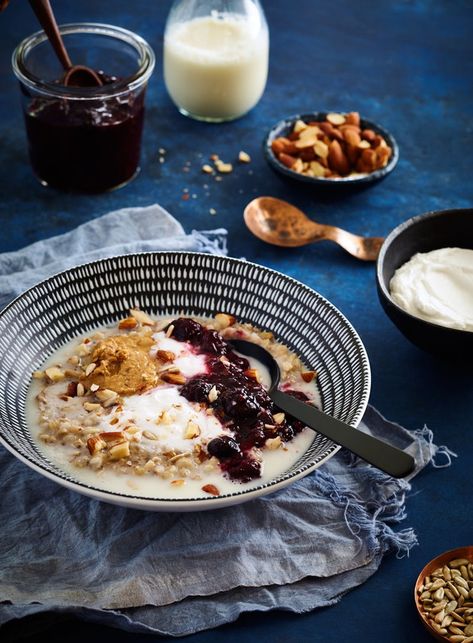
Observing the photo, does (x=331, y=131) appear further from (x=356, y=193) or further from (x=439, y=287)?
(x=439, y=287)

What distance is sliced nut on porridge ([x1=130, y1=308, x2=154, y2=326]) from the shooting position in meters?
1.75

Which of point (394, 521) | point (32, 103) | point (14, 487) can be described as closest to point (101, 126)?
point (32, 103)

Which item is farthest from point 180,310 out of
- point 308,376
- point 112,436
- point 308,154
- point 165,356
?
point 308,154

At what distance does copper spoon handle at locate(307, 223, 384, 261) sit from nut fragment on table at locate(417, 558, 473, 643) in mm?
877

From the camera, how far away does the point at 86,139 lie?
2115 mm

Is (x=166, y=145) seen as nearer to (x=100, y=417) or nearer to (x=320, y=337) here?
(x=320, y=337)

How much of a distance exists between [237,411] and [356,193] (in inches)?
38.0

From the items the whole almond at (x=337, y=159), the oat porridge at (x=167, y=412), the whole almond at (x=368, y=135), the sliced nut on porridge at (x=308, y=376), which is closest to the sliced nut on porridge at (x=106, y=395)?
the oat porridge at (x=167, y=412)

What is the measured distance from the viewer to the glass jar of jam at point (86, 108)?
2086mm

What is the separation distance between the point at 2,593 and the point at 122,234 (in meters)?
0.96

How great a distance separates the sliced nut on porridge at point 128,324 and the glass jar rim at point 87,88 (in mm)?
584

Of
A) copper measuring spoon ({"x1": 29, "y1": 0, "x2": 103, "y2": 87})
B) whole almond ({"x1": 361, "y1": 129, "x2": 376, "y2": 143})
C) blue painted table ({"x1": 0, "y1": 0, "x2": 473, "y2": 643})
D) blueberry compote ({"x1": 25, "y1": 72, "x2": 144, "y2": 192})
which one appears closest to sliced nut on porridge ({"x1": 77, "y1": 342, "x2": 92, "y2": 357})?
blue painted table ({"x1": 0, "y1": 0, "x2": 473, "y2": 643})

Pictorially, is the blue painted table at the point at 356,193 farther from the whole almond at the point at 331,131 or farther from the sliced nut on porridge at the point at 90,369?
the sliced nut on porridge at the point at 90,369

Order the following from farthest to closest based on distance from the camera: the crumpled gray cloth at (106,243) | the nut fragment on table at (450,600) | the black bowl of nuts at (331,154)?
the black bowl of nuts at (331,154), the crumpled gray cloth at (106,243), the nut fragment on table at (450,600)
